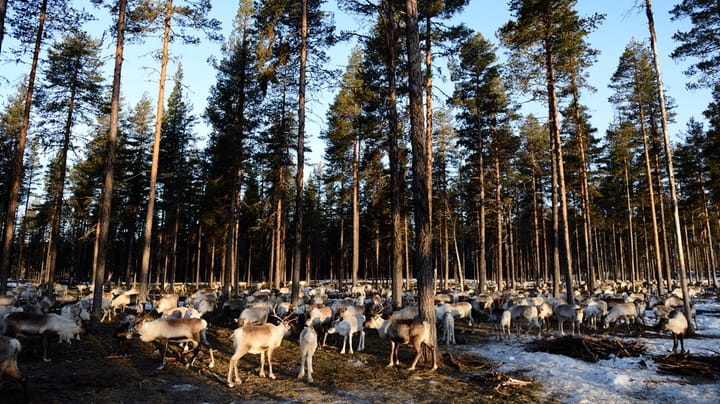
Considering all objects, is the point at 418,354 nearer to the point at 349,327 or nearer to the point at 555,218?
the point at 349,327

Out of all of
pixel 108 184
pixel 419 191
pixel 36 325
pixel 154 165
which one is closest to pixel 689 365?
pixel 419 191

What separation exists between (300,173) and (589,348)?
1221 centimetres

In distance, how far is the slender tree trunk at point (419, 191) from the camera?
11039 millimetres

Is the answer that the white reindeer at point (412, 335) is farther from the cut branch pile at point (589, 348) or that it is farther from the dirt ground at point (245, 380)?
the cut branch pile at point (589, 348)

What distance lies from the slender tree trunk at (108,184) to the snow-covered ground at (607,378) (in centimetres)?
1352

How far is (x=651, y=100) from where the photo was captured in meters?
29.4

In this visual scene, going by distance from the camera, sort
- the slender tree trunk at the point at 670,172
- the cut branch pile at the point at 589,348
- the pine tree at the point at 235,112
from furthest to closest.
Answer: the pine tree at the point at 235,112, the slender tree trunk at the point at 670,172, the cut branch pile at the point at 589,348

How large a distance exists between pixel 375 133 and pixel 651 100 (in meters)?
23.2

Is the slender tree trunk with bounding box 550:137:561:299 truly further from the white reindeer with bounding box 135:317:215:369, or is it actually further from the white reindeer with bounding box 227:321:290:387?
the white reindeer with bounding box 135:317:215:369

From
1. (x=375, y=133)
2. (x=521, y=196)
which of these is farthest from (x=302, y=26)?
(x=521, y=196)

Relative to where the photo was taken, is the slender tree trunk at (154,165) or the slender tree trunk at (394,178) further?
the slender tree trunk at (154,165)

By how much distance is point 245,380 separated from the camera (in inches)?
355

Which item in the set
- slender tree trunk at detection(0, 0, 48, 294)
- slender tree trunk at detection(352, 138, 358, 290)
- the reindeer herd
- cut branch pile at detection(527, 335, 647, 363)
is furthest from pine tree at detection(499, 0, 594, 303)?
slender tree trunk at detection(0, 0, 48, 294)

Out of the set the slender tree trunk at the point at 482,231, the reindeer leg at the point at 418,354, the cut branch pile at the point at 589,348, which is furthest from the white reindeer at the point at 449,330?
the slender tree trunk at the point at 482,231
